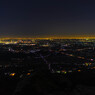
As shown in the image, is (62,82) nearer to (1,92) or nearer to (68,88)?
(68,88)

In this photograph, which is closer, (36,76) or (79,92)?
(79,92)

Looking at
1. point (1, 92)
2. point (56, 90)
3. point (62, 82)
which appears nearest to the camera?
point (56, 90)

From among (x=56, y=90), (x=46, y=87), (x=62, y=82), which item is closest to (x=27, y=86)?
(x=46, y=87)

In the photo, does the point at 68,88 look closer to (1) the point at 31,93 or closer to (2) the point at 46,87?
(2) the point at 46,87

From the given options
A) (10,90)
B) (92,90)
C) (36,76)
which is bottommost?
(10,90)

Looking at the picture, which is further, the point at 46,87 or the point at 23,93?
the point at 46,87

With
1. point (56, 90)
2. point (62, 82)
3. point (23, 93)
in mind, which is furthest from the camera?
point (62, 82)

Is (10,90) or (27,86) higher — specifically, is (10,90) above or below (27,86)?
below

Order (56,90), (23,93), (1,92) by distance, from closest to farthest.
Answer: (23,93) < (56,90) < (1,92)

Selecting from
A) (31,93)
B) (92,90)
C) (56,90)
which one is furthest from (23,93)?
(92,90)
